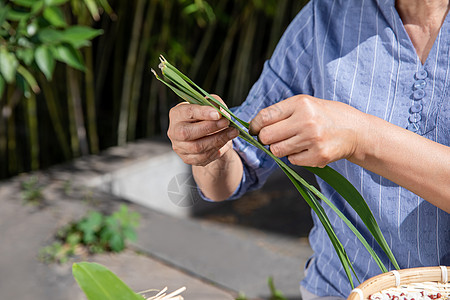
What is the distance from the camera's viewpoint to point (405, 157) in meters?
0.64

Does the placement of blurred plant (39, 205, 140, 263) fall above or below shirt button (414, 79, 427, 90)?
below

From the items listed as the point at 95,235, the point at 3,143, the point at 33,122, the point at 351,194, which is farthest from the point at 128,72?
the point at 351,194

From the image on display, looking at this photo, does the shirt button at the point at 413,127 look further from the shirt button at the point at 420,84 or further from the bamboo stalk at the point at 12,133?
the bamboo stalk at the point at 12,133

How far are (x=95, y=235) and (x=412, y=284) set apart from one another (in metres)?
1.43

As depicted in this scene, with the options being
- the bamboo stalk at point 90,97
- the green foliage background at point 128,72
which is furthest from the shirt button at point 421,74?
the bamboo stalk at point 90,97

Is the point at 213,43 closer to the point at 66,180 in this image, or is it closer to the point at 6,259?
the point at 66,180

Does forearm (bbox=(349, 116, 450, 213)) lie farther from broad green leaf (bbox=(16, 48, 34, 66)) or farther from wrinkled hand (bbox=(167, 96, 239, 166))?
broad green leaf (bbox=(16, 48, 34, 66))

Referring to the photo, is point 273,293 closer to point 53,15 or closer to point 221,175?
point 221,175

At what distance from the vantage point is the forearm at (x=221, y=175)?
859 millimetres

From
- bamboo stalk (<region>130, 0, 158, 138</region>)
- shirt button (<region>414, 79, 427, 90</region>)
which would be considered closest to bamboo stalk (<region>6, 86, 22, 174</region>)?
bamboo stalk (<region>130, 0, 158, 138</region>)

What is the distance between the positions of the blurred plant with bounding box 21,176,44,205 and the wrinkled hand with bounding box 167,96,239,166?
1.54 meters

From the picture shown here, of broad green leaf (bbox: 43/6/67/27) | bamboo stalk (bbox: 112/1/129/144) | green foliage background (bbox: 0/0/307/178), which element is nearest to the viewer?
broad green leaf (bbox: 43/6/67/27)

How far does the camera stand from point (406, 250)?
2.60ft

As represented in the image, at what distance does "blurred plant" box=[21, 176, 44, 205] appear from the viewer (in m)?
2.12
